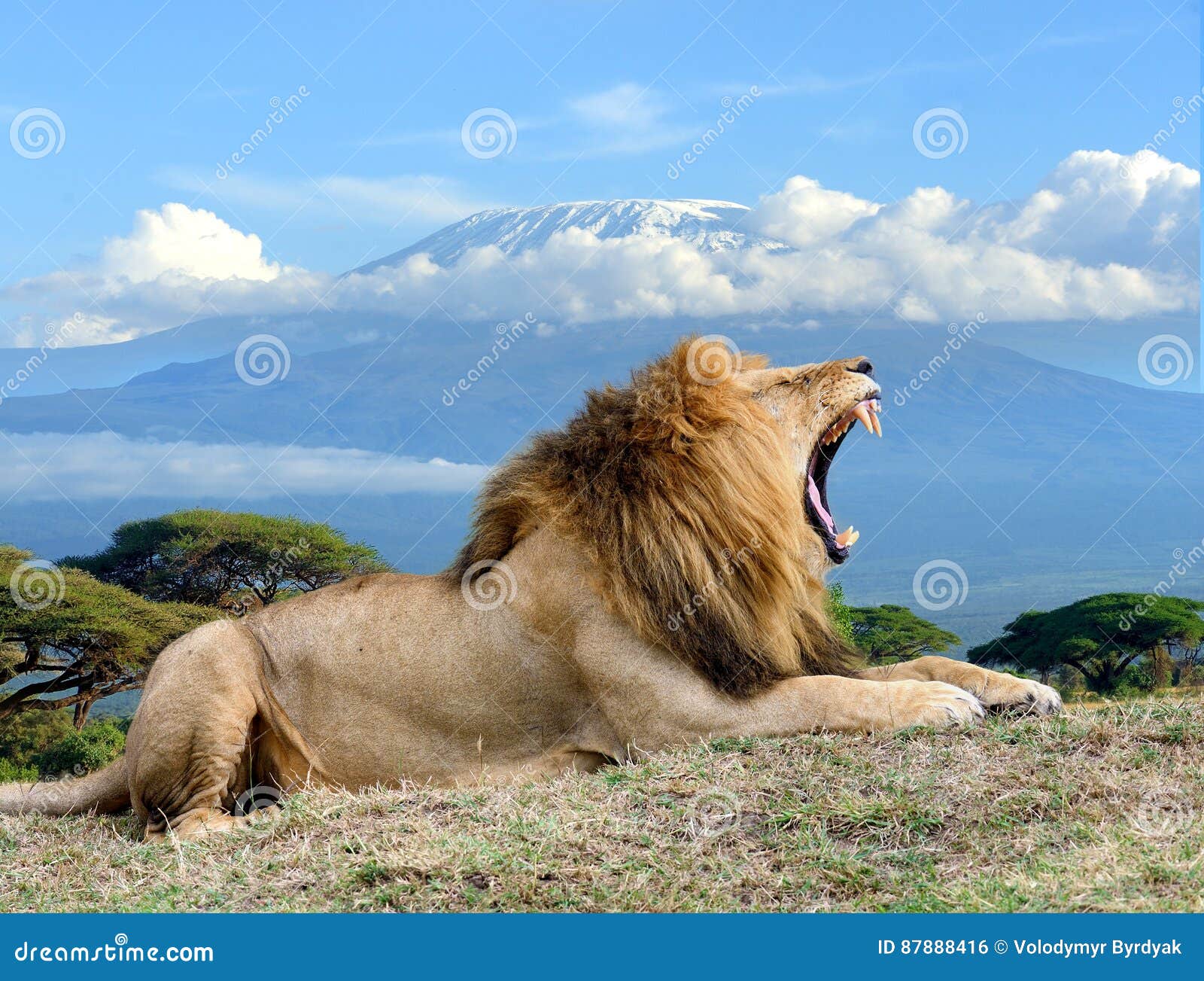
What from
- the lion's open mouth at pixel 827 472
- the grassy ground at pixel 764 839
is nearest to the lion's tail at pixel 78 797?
the grassy ground at pixel 764 839

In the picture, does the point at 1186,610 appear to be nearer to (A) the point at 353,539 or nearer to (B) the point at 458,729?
(A) the point at 353,539

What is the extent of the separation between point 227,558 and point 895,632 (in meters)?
12.9

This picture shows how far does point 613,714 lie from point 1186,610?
21376 millimetres

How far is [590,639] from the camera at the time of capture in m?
6.34

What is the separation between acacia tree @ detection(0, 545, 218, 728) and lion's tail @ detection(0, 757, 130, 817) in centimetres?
1058

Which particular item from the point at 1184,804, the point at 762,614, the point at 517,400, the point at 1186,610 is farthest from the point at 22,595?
the point at 517,400

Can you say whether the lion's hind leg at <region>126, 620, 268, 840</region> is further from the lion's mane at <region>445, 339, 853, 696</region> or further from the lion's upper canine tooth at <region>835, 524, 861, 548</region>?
the lion's upper canine tooth at <region>835, 524, 861, 548</region>

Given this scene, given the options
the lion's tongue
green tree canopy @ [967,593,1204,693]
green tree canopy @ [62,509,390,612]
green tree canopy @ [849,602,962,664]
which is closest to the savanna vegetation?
the lion's tongue

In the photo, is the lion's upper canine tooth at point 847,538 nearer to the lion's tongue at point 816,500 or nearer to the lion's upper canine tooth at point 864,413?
the lion's tongue at point 816,500

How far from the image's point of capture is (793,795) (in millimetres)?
5184

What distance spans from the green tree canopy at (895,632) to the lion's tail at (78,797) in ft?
60.2

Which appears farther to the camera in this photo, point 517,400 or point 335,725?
point 517,400

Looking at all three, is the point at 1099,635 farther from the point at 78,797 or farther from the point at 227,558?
the point at 78,797

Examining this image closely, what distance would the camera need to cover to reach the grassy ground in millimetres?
4383
